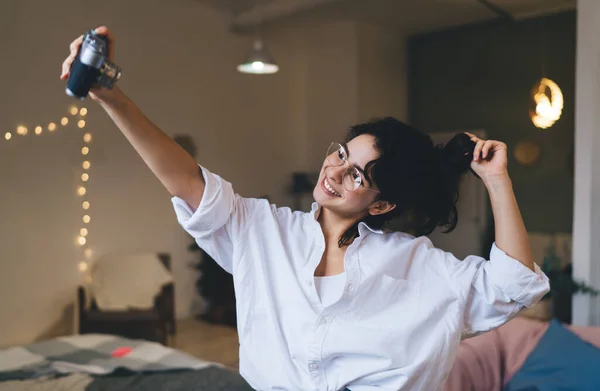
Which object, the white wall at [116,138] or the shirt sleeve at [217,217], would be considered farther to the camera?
the white wall at [116,138]

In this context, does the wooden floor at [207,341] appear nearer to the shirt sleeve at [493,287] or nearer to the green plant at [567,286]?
the green plant at [567,286]

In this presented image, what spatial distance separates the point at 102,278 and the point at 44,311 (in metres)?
0.45

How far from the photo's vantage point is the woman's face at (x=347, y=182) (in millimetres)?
1028

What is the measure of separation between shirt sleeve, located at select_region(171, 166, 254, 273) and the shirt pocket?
266 mm

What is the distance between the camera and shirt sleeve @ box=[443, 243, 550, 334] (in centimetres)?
92

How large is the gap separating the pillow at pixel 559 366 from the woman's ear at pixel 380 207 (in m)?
1.08

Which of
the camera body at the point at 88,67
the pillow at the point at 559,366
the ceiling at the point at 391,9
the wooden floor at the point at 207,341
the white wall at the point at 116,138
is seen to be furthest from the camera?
the ceiling at the point at 391,9

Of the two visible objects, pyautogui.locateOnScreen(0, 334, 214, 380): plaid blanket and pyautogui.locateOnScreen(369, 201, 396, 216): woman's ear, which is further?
pyautogui.locateOnScreen(0, 334, 214, 380): plaid blanket

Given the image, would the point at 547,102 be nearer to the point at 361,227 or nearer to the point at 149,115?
the point at 361,227

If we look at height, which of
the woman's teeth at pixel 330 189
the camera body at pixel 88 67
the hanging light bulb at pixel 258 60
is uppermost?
the hanging light bulb at pixel 258 60

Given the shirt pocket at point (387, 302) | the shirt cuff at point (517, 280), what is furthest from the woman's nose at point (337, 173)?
the shirt cuff at point (517, 280)

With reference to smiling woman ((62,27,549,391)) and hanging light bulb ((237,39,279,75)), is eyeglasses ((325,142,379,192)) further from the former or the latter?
hanging light bulb ((237,39,279,75))

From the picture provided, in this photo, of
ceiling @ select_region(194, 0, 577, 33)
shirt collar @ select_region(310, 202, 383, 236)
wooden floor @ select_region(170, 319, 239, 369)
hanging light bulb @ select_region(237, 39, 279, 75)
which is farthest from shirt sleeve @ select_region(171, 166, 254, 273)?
ceiling @ select_region(194, 0, 577, 33)

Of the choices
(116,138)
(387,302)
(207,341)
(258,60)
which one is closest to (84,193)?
(116,138)
